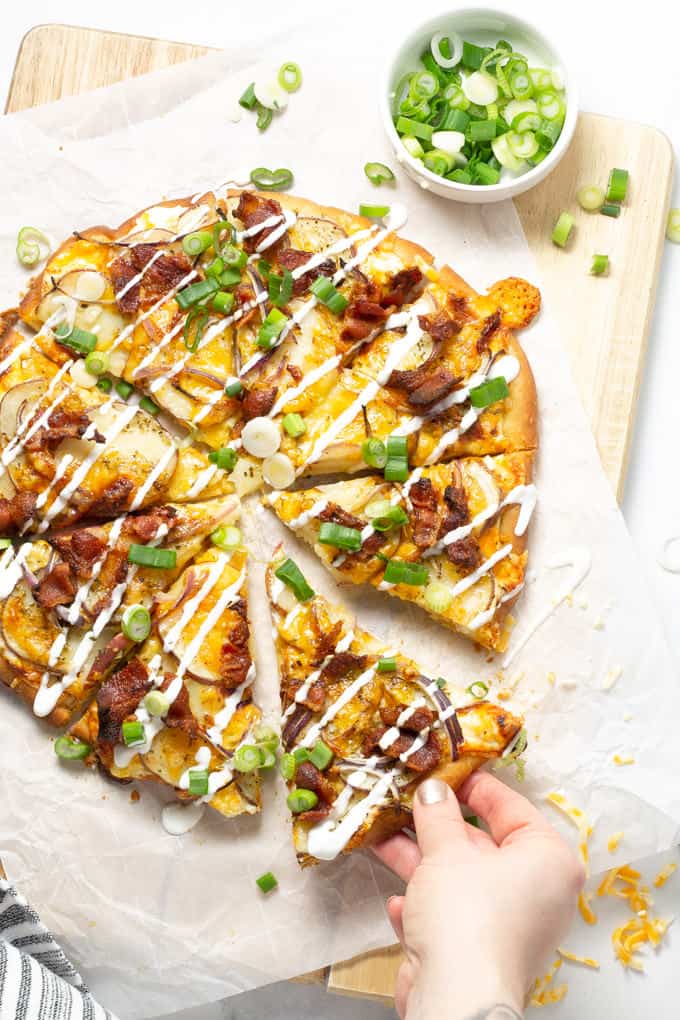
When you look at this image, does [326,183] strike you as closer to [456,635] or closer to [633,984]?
[456,635]

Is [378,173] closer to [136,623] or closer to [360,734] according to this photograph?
[136,623]

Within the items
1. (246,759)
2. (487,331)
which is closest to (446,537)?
(487,331)

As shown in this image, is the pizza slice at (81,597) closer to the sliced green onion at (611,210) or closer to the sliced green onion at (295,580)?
the sliced green onion at (295,580)

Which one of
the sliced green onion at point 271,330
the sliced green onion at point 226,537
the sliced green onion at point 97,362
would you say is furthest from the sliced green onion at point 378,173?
the sliced green onion at point 226,537

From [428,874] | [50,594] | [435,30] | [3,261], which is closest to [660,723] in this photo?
[428,874]

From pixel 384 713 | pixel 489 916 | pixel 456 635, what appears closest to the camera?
pixel 489 916

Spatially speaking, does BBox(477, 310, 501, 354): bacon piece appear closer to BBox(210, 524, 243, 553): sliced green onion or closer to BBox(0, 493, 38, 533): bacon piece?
BBox(210, 524, 243, 553): sliced green onion
